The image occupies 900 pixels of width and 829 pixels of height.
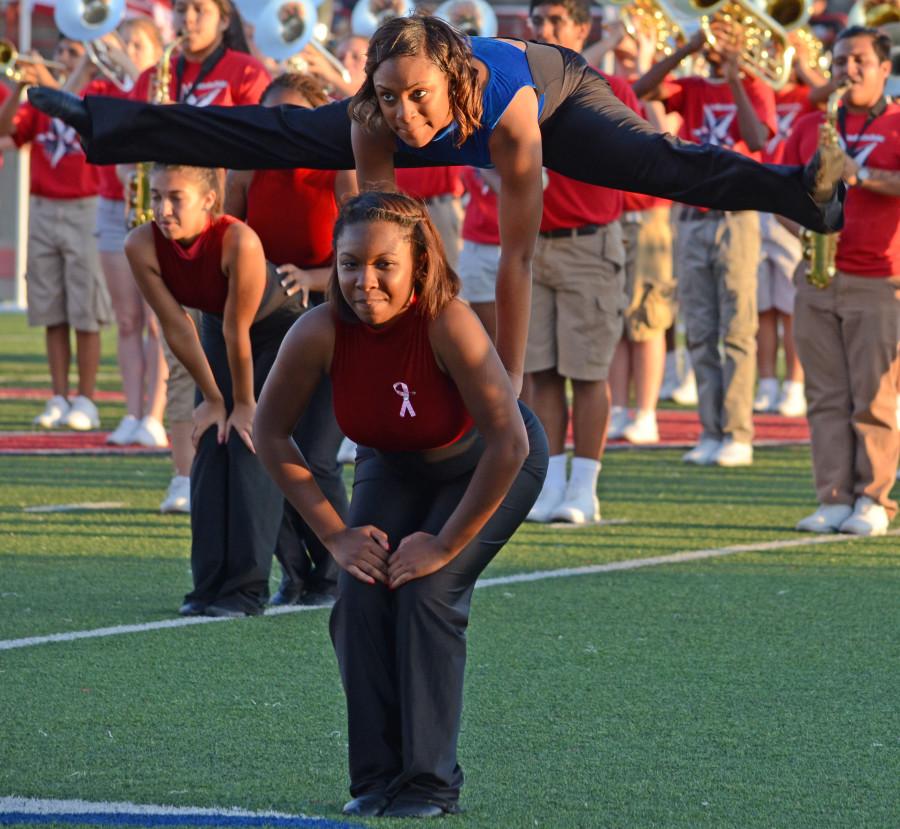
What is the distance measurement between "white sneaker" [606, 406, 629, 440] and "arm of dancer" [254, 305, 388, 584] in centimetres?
791

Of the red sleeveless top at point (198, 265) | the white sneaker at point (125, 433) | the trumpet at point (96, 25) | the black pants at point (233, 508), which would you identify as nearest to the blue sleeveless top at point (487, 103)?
the red sleeveless top at point (198, 265)

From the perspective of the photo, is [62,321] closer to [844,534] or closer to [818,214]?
[844,534]

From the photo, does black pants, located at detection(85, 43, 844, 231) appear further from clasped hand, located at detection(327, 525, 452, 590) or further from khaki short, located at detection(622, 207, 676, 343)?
khaki short, located at detection(622, 207, 676, 343)

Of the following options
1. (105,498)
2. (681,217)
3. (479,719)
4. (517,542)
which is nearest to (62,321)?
(105,498)

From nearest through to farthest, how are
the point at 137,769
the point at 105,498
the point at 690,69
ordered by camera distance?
1. the point at 137,769
2. the point at 105,498
3. the point at 690,69

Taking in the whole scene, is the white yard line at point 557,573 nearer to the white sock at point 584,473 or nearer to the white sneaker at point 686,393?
the white sock at point 584,473

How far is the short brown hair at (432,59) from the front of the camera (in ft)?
15.6

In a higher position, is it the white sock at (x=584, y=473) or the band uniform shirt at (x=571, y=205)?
the band uniform shirt at (x=571, y=205)

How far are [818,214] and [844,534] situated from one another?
3002 millimetres

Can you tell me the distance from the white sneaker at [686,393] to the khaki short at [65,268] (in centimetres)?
473

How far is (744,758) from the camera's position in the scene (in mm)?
4680

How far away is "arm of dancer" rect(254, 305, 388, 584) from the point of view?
4203 millimetres

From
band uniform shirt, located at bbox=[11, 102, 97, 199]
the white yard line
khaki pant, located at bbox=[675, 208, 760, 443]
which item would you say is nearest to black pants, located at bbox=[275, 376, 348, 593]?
the white yard line

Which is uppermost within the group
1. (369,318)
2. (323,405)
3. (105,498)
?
(369,318)
